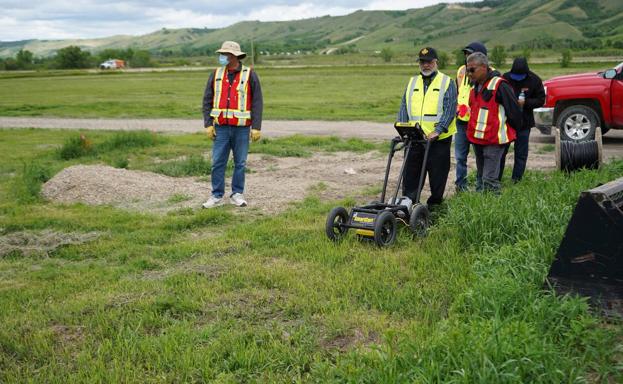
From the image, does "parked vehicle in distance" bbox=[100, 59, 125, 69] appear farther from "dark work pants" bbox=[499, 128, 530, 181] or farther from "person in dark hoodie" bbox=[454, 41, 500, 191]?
"dark work pants" bbox=[499, 128, 530, 181]

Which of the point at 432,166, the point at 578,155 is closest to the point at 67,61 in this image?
the point at 578,155

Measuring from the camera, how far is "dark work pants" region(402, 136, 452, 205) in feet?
25.4

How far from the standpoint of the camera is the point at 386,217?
→ 6438mm

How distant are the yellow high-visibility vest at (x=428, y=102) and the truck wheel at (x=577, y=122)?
697cm

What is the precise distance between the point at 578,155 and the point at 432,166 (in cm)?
278

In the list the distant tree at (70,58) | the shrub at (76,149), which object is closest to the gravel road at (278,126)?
the shrub at (76,149)

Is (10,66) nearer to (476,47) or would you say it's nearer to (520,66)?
(520,66)

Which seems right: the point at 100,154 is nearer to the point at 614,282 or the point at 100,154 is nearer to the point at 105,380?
the point at 105,380

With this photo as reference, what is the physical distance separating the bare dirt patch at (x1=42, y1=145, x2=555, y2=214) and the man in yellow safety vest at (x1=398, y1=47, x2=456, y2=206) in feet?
5.68

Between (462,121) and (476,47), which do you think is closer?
(476,47)

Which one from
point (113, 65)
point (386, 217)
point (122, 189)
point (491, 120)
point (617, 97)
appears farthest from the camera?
point (113, 65)

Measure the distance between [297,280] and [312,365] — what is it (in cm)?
163

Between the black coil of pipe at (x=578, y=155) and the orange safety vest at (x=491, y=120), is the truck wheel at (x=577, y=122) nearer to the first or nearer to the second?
the black coil of pipe at (x=578, y=155)

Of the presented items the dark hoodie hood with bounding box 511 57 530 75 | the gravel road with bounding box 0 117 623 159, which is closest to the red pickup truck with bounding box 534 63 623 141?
the gravel road with bounding box 0 117 623 159
